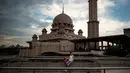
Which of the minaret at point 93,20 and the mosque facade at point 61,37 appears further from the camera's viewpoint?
the minaret at point 93,20

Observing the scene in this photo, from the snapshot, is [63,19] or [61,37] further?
[63,19]

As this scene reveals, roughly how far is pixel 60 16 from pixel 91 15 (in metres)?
12.8

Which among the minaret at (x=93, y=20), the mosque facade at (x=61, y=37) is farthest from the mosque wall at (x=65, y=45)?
the minaret at (x=93, y=20)

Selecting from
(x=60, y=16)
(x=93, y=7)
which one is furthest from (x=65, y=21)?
(x=93, y=7)

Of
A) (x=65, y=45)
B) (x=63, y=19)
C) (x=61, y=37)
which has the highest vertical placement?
(x=63, y=19)

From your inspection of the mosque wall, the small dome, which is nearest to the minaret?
the mosque wall

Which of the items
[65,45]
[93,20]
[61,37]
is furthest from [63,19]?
[65,45]

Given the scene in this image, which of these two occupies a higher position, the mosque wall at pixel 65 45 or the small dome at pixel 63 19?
the small dome at pixel 63 19

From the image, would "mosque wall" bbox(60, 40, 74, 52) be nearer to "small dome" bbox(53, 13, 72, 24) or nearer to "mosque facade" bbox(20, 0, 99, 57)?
"mosque facade" bbox(20, 0, 99, 57)

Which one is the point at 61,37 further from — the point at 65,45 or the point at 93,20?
the point at 93,20

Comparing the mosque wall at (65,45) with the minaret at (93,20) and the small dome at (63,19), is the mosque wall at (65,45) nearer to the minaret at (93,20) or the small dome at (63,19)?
the minaret at (93,20)

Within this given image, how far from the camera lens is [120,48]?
1622 cm

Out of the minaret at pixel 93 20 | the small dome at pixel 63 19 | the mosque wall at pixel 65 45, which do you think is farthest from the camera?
Result: the small dome at pixel 63 19

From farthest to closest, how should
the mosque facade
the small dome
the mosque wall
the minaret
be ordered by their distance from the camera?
the small dome, the minaret, the mosque wall, the mosque facade
